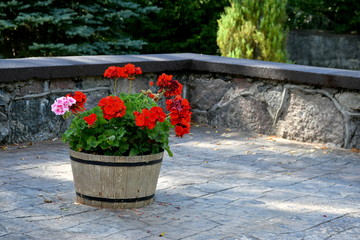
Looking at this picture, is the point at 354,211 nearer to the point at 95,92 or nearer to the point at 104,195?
the point at 104,195

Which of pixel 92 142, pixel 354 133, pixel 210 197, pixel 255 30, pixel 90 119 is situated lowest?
pixel 210 197

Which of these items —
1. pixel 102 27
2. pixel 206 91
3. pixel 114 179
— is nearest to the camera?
pixel 114 179

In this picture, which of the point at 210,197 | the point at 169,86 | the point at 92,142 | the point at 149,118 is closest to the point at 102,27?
the point at 169,86

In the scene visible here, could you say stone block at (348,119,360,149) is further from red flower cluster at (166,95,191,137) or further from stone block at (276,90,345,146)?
red flower cluster at (166,95,191,137)

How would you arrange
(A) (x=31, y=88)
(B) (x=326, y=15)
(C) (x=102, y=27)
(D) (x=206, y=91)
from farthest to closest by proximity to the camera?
(B) (x=326, y=15) → (C) (x=102, y=27) → (D) (x=206, y=91) → (A) (x=31, y=88)

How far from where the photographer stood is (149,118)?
4.65 meters

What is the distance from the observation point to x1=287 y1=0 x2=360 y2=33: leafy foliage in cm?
2220

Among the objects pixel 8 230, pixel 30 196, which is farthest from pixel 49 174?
pixel 8 230

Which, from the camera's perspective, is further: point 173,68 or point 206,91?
point 206,91

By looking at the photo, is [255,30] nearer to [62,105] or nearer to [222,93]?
[222,93]

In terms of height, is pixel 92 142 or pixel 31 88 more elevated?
pixel 31 88

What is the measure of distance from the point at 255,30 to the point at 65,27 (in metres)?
3.80

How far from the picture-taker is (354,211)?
16.6 ft

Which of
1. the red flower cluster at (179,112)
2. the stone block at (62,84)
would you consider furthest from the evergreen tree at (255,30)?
the red flower cluster at (179,112)
